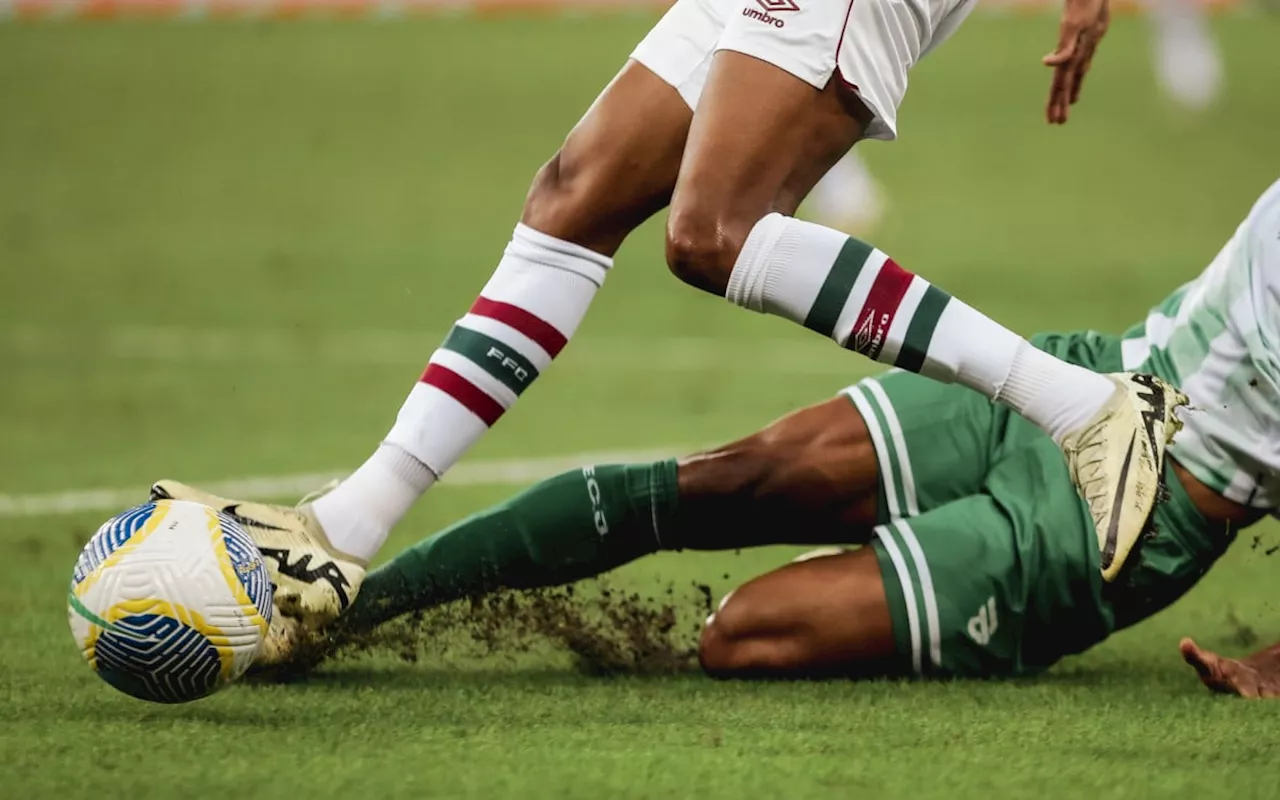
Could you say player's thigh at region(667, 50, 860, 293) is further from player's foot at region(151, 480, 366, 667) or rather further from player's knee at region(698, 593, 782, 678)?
player's foot at region(151, 480, 366, 667)

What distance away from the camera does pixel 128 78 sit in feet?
56.2

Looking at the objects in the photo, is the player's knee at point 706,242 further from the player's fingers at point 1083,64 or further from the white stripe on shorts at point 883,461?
the player's fingers at point 1083,64

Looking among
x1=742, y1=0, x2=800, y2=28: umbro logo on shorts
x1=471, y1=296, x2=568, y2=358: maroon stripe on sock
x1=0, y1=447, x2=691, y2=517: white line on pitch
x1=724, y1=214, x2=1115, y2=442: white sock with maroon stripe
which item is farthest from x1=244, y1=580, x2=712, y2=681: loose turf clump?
x1=0, y1=447, x2=691, y2=517: white line on pitch

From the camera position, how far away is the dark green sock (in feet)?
13.0

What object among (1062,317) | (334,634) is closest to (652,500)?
(334,634)

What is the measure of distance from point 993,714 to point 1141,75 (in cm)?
1521

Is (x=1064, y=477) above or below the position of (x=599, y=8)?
below

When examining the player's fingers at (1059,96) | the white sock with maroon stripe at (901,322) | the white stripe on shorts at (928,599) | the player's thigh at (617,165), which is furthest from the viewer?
the player's fingers at (1059,96)

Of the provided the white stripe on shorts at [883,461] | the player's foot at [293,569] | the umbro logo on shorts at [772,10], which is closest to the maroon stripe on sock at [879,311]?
the umbro logo on shorts at [772,10]

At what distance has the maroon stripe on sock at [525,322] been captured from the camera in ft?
12.9

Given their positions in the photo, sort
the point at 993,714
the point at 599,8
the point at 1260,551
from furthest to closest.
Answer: the point at 599,8 → the point at 1260,551 → the point at 993,714

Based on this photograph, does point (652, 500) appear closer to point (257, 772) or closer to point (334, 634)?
point (334, 634)

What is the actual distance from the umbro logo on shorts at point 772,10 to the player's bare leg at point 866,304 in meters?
0.15

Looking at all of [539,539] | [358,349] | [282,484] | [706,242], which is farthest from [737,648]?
[358,349]
